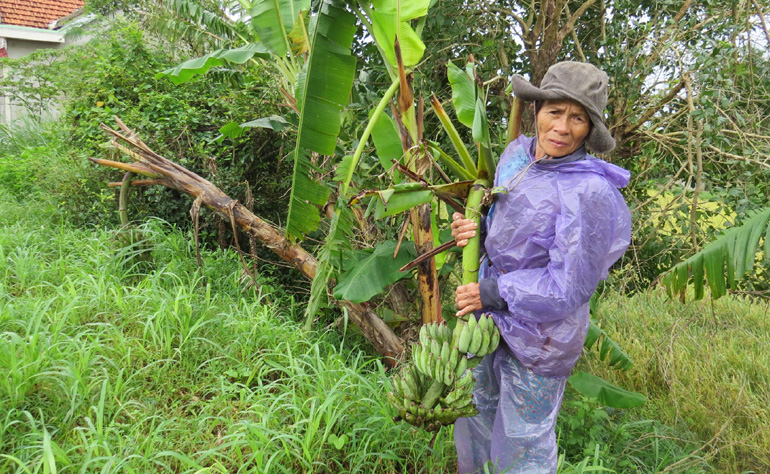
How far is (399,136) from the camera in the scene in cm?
264

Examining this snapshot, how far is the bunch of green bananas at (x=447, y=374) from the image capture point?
1.83 meters

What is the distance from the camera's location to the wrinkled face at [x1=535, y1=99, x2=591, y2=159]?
1.79 metres

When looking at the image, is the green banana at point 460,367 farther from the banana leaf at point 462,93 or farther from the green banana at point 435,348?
the banana leaf at point 462,93

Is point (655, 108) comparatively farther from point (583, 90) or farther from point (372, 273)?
point (372, 273)

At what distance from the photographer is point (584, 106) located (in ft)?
5.74

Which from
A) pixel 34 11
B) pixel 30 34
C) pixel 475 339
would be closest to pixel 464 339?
pixel 475 339

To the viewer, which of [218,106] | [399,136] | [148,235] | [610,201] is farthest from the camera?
[218,106]

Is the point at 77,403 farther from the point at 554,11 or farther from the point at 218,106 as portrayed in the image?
the point at 554,11

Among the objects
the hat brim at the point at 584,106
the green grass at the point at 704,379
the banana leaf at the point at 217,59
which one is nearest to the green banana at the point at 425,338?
the hat brim at the point at 584,106

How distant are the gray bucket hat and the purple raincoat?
0.29 feet

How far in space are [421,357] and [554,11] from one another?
2787 mm

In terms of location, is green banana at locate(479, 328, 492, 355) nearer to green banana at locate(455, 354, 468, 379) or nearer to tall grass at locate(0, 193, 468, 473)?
green banana at locate(455, 354, 468, 379)

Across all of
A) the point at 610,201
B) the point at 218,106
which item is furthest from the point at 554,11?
the point at 218,106

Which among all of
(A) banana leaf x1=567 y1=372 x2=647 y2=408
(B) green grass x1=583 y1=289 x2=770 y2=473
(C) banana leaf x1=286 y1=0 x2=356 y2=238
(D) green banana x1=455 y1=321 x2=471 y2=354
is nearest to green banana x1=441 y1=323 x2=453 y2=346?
(D) green banana x1=455 y1=321 x2=471 y2=354
